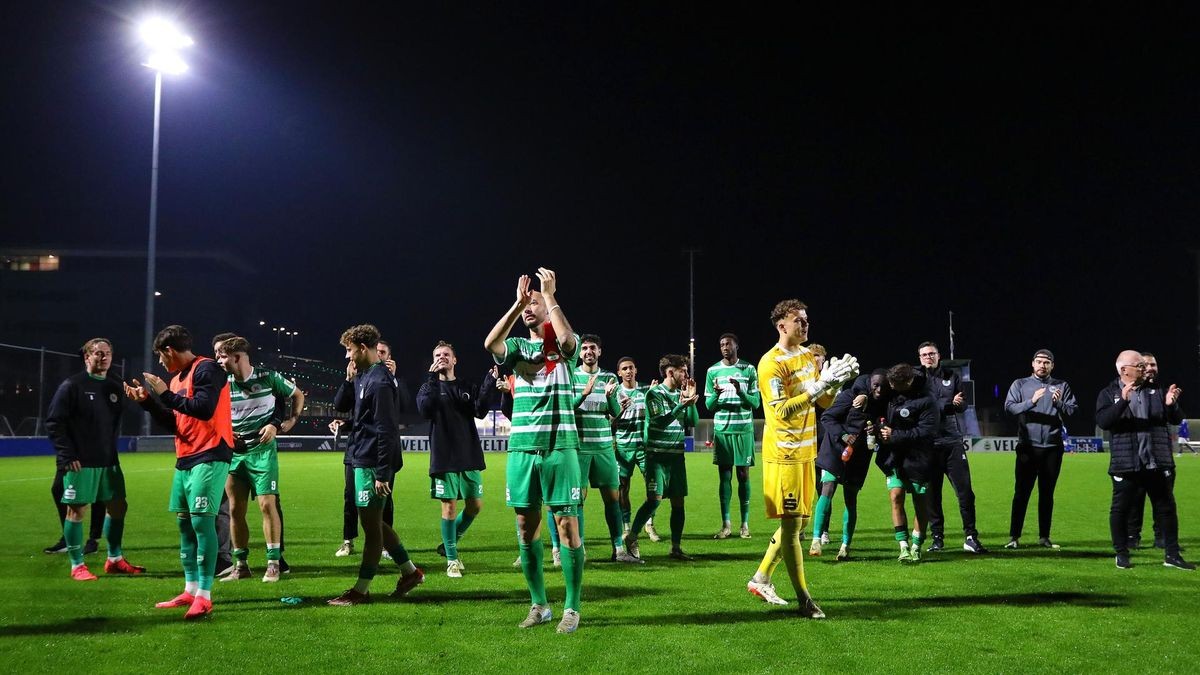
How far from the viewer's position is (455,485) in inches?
343

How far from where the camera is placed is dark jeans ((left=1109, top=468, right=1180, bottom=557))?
28.7 ft

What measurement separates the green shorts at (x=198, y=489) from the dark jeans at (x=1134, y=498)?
8.16 meters

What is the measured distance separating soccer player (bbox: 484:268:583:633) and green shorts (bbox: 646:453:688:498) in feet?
12.3

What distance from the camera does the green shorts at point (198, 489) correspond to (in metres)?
6.54

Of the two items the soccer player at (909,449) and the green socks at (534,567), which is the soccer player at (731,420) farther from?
the green socks at (534,567)

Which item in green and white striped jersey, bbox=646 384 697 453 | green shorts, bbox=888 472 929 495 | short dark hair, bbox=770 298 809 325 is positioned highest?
short dark hair, bbox=770 298 809 325

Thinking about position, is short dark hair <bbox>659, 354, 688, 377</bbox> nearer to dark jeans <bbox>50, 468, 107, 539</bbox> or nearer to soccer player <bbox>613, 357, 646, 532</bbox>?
soccer player <bbox>613, 357, 646, 532</bbox>

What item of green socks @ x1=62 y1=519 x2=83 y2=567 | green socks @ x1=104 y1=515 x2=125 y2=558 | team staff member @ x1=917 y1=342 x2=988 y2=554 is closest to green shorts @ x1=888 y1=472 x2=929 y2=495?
team staff member @ x1=917 y1=342 x2=988 y2=554

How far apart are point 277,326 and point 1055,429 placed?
2884 inches

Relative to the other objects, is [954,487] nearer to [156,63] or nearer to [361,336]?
[361,336]

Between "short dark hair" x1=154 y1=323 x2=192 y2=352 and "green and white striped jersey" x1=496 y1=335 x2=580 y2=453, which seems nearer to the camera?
"green and white striped jersey" x1=496 y1=335 x2=580 y2=453

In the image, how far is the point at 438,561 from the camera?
942cm

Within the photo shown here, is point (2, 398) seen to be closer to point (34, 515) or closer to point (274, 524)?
point (34, 515)

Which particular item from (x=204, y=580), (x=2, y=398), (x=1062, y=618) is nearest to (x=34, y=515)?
(x=204, y=580)
